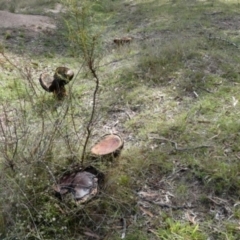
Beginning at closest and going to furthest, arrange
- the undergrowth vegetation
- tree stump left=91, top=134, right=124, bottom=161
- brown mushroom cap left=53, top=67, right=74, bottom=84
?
the undergrowth vegetation, tree stump left=91, top=134, right=124, bottom=161, brown mushroom cap left=53, top=67, right=74, bottom=84

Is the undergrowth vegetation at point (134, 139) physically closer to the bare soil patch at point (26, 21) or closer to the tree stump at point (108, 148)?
the tree stump at point (108, 148)

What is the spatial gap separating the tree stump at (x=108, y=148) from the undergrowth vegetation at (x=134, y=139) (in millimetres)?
79

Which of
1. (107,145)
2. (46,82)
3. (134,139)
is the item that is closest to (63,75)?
(46,82)

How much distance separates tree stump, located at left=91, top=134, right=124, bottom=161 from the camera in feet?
10.7

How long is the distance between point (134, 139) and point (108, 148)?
0.66 metres

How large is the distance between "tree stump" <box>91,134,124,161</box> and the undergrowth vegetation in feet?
0.26

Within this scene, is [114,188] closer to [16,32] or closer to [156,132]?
[156,132]

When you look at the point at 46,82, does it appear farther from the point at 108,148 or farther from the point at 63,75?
the point at 108,148

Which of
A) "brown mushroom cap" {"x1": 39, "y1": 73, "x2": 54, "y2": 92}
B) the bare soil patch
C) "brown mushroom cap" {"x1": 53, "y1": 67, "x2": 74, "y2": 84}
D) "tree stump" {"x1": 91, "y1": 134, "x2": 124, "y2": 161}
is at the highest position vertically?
"tree stump" {"x1": 91, "y1": 134, "x2": 124, "y2": 161}

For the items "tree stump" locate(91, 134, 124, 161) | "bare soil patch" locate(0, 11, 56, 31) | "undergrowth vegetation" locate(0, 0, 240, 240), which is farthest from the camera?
"bare soil patch" locate(0, 11, 56, 31)

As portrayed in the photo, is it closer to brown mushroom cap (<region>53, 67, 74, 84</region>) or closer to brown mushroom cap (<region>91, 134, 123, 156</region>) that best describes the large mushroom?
brown mushroom cap (<region>53, 67, 74, 84</region>)

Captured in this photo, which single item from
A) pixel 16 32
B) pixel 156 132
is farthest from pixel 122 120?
pixel 16 32

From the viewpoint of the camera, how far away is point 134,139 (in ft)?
13.0

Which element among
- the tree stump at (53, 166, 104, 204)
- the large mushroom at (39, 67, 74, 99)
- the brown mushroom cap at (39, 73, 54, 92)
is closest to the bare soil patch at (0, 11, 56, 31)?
the brown mushroom cap at (39, 73, 54, 92)
